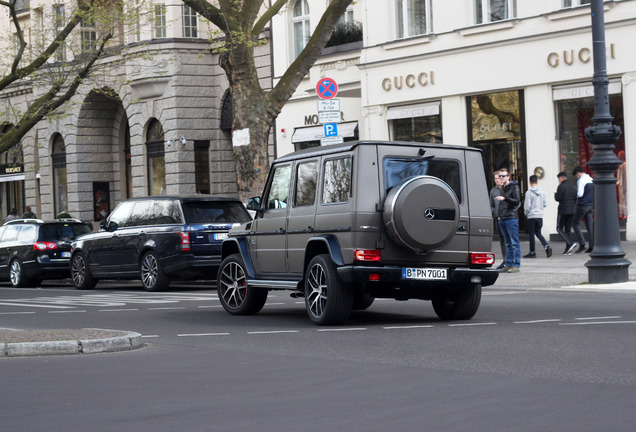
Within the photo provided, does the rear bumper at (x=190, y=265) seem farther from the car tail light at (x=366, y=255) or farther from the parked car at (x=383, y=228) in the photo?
the car tail light at (x=366, y=255)

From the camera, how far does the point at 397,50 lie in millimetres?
31797

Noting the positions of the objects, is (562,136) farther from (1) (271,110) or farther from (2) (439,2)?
(1) (271,110)

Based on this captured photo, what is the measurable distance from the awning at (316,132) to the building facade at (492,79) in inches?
1.7

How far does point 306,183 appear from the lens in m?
13.6

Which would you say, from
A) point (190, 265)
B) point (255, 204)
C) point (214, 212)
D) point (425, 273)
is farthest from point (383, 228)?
point (214, 212)

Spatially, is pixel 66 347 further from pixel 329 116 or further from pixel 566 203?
pixel 566 203

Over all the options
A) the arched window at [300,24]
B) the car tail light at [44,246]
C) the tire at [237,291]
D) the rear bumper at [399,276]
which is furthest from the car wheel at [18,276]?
the rear bumper at [399,276]

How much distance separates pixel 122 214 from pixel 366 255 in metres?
10.7

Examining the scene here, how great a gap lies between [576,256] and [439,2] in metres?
9.32

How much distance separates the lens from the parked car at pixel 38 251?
2581 cm

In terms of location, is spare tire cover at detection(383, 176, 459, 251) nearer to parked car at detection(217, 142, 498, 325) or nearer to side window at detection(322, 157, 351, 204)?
parked car at detection(217, 142, 498, 325)

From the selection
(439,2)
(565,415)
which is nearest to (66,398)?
(565,415)

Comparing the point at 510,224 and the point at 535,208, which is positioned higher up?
the point at 535,208

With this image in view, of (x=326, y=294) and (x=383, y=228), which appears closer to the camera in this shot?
(x=383, y=228)
